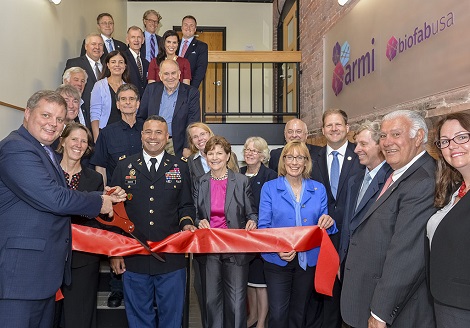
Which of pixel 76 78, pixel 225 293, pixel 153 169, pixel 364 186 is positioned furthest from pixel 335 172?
pixel 76 78

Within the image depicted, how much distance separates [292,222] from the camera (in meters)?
3.45

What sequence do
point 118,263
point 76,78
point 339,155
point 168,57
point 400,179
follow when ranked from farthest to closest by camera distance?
point 168,57
point 76,78
point 339,155
point 118,263
point 400,179

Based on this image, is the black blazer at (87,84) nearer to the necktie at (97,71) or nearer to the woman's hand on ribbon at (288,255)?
the necktie at (97,71)

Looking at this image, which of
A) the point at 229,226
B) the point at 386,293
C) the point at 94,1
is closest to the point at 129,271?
the point at 229,226

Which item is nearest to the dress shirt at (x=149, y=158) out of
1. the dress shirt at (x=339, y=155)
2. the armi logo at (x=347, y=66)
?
the dress shirt at (x=339, y=155)

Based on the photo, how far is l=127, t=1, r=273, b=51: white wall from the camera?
12055 mm

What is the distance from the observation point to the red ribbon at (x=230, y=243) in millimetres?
3326

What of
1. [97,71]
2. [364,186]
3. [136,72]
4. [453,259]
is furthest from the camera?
[136,72]

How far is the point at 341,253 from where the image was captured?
3.38 metres

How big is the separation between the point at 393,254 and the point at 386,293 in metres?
0.18

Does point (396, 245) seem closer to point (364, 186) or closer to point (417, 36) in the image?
point (364, 186)

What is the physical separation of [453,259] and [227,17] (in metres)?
11.0

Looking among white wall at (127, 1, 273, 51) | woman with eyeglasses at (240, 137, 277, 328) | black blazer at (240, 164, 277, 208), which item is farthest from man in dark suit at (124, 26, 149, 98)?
white wall at (127, 1, 273, 51)

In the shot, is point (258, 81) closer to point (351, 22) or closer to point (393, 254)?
point (351, 22)
